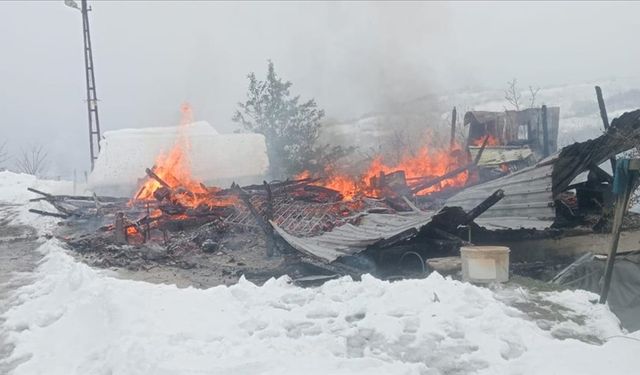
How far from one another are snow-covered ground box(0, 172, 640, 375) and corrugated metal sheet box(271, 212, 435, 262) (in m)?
1.12

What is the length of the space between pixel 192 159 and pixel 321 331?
17.3m

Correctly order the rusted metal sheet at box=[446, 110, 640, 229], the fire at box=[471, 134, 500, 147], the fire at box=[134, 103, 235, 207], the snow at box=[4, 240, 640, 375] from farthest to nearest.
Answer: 1. the fire at box=[471, 134, 500, 147]
2. the fire at box=[134, 103, 235, 207]
3. the rusted metal sheet at box=[446, 110, 640, 229]
4. the snow at box=[4, 240, 640, 375]

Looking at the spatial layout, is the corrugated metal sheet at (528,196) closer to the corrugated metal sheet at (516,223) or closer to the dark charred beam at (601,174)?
the corrugated metal sheet at (516,223)

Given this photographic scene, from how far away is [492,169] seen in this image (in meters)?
17.2

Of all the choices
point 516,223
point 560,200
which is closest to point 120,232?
point 516,223

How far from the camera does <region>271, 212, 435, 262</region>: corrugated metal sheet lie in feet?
25.0

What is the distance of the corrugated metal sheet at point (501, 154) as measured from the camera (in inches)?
741

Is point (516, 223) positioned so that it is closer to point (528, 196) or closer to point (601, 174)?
point (528, 196)

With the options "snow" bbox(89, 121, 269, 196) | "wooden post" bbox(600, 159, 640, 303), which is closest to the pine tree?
"snow" bbox(89, 121, 269, 196)

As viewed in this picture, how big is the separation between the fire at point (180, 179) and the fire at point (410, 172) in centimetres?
397

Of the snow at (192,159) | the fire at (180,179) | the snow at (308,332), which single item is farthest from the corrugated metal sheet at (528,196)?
the snow at (192,159)

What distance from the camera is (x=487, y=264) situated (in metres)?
6.46

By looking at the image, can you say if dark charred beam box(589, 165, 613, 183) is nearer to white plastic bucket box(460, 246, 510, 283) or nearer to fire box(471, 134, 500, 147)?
white plastic bucket box(460, 246, 510, 283)

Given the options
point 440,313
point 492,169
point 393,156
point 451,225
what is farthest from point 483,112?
point 440,313
